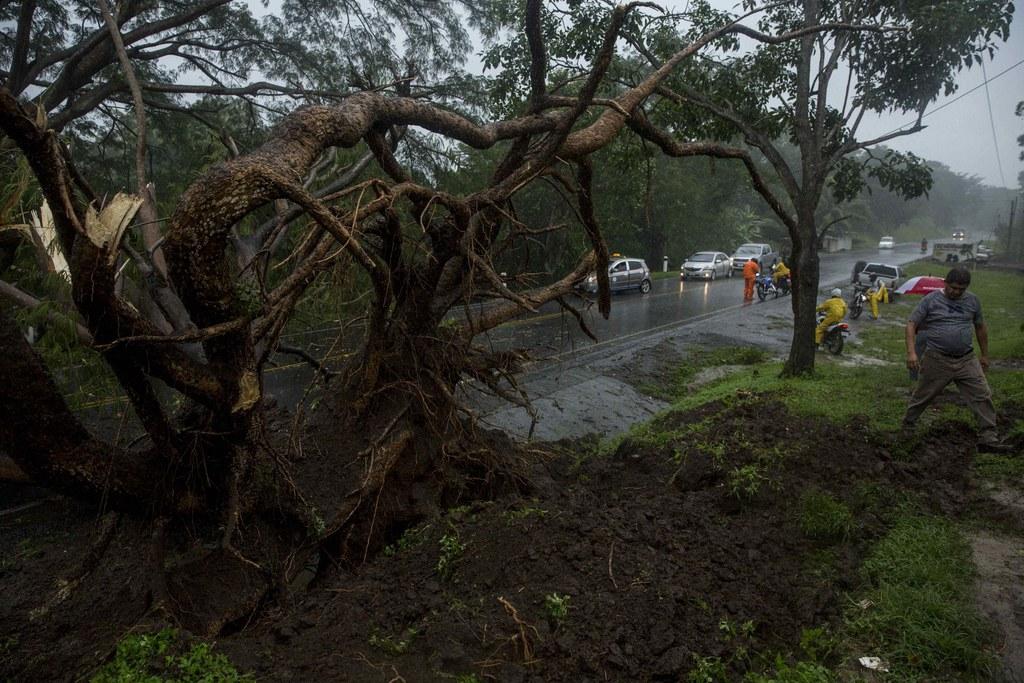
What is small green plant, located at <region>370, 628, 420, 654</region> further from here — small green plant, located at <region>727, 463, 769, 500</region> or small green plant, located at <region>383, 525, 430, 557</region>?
small green plant, located at <region>727, 463, 769, 500</region>

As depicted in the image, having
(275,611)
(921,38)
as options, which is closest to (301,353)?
(275,611)

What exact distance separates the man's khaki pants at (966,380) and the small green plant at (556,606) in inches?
178

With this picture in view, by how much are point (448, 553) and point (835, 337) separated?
11492 millimetres

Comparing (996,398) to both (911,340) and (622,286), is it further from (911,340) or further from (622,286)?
(622,286)

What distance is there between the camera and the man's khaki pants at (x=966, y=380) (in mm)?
6270

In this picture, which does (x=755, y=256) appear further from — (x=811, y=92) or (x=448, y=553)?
(x=448, y=553)

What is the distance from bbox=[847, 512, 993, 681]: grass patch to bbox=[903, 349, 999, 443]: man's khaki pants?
1917 millimetres

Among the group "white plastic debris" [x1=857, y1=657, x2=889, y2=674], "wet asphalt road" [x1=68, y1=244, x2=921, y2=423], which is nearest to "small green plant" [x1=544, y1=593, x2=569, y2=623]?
"white plastic debris" [x1=857, y1=657, x2=889, y2=674]

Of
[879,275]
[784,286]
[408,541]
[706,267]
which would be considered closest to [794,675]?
[408,541]

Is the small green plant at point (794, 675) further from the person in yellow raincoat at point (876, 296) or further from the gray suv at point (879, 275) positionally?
the gray suv at point (879, 275)

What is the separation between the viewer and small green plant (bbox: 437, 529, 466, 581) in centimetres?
442

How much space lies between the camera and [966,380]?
6336 millimetres

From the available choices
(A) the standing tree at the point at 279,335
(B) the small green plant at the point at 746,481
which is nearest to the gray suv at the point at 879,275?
(B) the small green plant at the point at 746,481

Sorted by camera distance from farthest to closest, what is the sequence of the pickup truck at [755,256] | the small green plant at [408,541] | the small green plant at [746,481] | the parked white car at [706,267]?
the pickup truck at [755,256]
the parked white car at [706,267]
the small green plant at [746,481]
the small green plant at [408,541]
